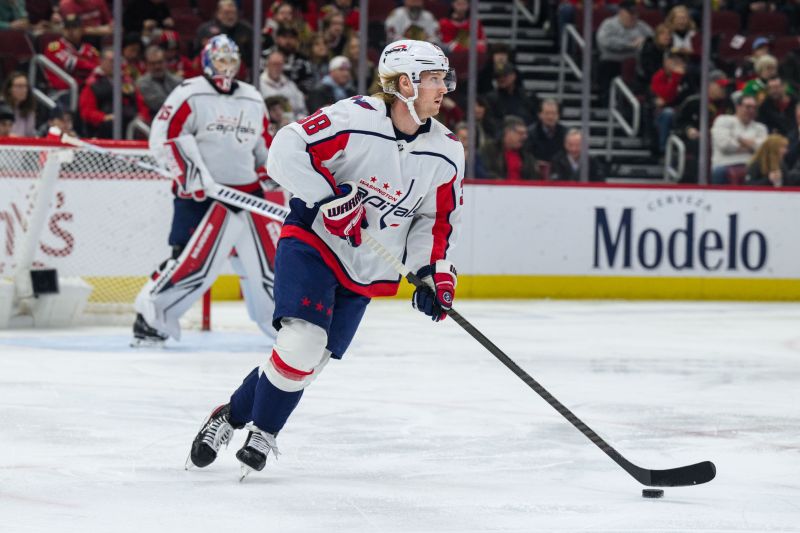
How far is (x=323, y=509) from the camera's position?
3.36 meters

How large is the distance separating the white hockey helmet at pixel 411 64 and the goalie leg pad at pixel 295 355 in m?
0.56

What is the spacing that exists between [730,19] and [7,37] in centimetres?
518

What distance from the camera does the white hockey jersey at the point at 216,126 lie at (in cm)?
639

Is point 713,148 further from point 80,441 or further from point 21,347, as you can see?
point 80,441

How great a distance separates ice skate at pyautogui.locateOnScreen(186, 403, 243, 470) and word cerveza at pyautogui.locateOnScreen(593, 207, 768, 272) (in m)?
6.00

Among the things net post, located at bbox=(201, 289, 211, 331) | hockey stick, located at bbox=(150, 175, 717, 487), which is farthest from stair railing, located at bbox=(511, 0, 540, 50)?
hockey stick, located at bbox=(150, 175, 717, 487)

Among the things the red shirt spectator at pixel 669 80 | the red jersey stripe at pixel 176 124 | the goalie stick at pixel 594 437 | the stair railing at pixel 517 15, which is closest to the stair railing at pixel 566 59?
the stair railing at pixel 517 15

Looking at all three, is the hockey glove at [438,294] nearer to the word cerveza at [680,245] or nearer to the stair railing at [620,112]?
the word cerveza at [680,245]

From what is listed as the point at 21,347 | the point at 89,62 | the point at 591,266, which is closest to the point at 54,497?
the point at 21,347

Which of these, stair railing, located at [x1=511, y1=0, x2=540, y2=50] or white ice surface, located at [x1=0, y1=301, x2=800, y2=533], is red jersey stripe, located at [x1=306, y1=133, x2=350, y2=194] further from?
stair railing, located at [x1=511, y1=0, x2=540, y2=50]

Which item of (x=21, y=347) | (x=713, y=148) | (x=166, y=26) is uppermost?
(x=166, y=26)

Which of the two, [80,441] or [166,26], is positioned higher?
[166,26]

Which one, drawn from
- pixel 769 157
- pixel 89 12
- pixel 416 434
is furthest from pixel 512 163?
pixel 416 434

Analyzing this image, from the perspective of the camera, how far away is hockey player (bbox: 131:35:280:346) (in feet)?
21.0
